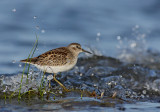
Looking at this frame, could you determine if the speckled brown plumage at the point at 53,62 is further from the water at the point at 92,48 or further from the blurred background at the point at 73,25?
the blurred background at the point at 73,25

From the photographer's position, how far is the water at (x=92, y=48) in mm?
7430

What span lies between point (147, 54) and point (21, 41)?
5.47 meters

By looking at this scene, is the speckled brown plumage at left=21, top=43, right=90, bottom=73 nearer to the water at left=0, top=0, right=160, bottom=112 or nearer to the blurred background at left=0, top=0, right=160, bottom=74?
the water at left=0, top=0, right=160, bottom=112

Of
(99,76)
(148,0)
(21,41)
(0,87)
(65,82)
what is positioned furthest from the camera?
(148,0)

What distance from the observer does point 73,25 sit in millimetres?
16406

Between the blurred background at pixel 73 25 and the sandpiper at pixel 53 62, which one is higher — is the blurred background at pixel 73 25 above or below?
above

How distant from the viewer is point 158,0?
19438 millimetres

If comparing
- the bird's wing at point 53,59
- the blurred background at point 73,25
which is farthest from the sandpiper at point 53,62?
the blurred background at point 73,25

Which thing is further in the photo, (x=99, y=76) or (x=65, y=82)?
Answer: (x=99, y=76)

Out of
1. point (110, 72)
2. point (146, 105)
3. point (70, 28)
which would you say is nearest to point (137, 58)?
point (110, 72)

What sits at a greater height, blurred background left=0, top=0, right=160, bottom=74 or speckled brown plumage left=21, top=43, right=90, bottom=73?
blurred background left=0, top=0, right=160, bottom=74

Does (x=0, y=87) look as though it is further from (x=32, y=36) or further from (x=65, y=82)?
(x=32, y=36)

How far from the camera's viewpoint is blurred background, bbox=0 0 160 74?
1412 centimetres

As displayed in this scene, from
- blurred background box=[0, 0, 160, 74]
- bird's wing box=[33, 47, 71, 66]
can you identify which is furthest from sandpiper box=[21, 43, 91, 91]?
blurred background box=[0, 0, 160, 74]
